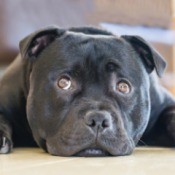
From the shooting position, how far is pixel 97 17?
312cm

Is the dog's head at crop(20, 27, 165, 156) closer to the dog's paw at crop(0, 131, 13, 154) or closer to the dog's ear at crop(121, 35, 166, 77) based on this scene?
the dog's ear at crop(121, 35, 166, 77)

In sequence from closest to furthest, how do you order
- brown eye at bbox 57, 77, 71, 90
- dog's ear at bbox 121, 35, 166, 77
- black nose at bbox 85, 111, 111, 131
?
1. black nose at bbox 85, 111, 111, 131
2. brown eye at bbox 57, 77, 71, 90
3. dog's ear at bbox 121, 35, 166, 77

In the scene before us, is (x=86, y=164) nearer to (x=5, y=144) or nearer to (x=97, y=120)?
(x=97, y=120)

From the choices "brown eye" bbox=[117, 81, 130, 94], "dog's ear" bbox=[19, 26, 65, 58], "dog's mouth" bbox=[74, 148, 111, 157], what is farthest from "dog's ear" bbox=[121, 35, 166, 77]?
"dog's mouth" bbox=[74, 148, 111, 157]

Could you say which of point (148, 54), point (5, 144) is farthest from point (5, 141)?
point (148, 54)

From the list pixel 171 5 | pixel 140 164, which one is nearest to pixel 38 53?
pixel 140 164

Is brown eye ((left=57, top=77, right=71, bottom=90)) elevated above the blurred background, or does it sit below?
below

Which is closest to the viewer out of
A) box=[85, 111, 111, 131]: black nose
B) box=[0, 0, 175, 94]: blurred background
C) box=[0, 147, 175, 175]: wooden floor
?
box=[0, 147, 175, 175]: wooden floor

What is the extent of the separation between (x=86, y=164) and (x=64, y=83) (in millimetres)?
330

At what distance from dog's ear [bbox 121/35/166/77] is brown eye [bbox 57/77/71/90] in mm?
287

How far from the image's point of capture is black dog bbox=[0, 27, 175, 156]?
1570mm

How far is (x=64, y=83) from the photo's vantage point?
168 centimetres

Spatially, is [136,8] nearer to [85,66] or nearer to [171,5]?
[171,5]

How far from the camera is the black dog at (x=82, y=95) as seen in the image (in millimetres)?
1570
